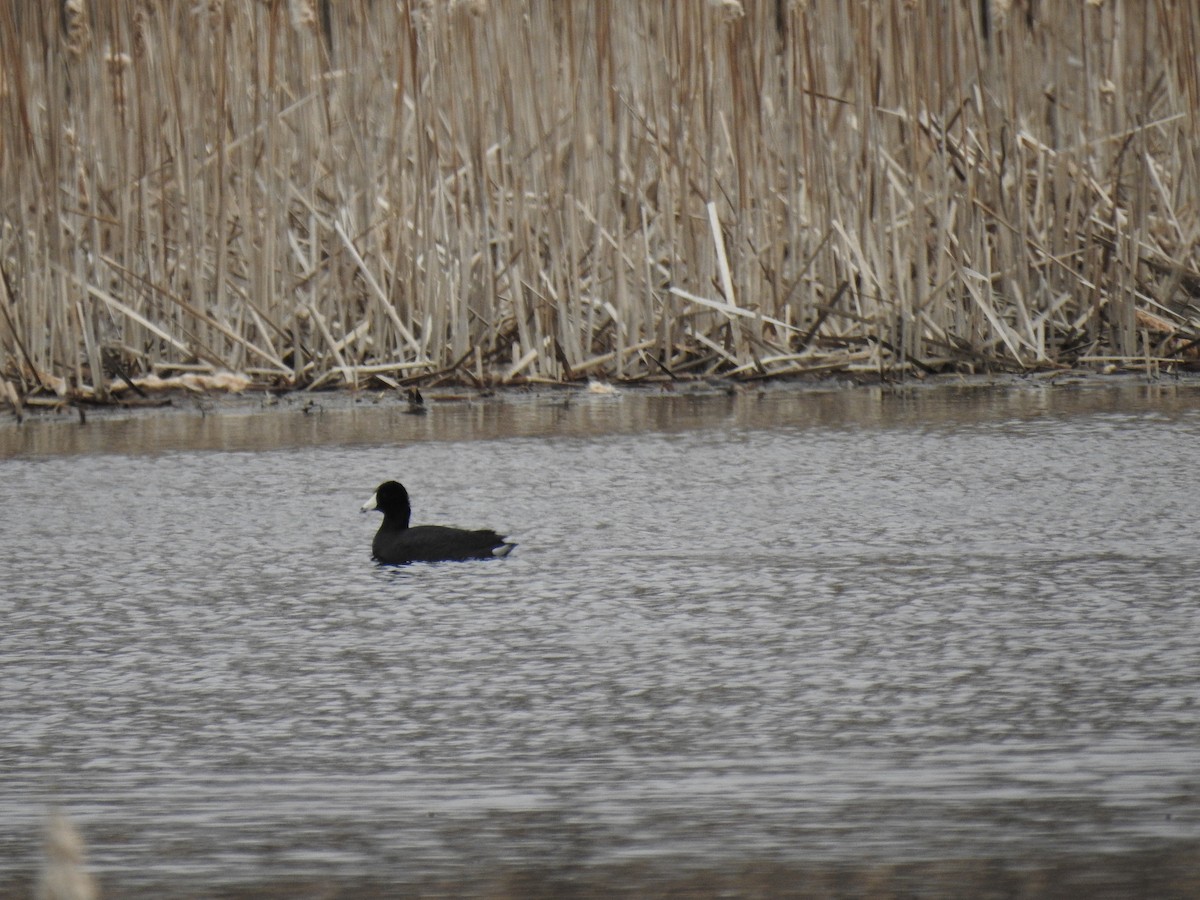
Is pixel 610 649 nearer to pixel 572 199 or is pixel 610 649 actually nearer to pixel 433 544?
pixel 433 544

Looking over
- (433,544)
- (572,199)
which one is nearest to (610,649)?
(433,544)

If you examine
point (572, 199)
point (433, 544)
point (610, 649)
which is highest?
point (572, 199)

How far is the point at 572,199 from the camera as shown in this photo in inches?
322

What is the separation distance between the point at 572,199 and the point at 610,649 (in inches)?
173

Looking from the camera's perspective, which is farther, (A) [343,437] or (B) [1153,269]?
(B) [1153,269]

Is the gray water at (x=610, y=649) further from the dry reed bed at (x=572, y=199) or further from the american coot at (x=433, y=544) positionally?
the dry reed bed at (x=572, y=199)

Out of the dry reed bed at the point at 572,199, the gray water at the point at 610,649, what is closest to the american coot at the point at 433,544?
the gray water at the point at 610,649

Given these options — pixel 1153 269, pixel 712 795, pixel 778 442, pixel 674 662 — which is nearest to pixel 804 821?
pixel 712 795

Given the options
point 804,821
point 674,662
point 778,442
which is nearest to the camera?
point 804,821

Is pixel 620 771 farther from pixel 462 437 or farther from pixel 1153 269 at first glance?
pixel 1153 269

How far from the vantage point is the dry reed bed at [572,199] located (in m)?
8.09

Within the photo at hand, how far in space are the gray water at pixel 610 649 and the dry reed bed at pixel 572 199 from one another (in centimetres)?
107

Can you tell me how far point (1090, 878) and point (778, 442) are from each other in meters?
4.25

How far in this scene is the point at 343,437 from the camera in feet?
23.3
